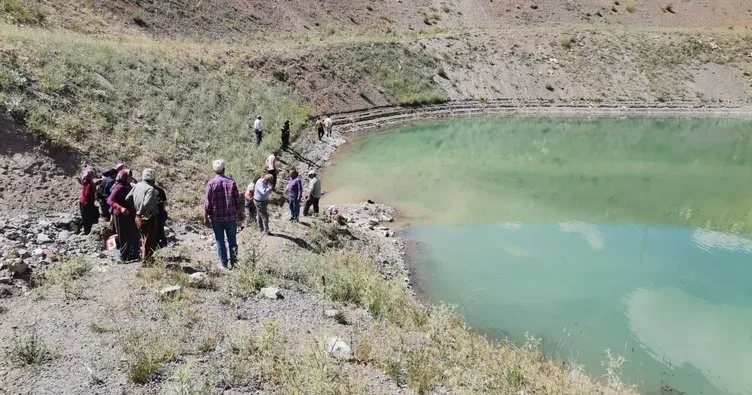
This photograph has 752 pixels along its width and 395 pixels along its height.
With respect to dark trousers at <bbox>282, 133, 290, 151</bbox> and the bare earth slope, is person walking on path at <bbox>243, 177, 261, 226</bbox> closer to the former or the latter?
the bare earth slope

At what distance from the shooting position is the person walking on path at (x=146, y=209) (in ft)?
31.7

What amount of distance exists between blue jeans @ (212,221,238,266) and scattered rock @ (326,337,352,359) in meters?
3.75

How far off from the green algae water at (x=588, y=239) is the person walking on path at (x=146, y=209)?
7.31 m

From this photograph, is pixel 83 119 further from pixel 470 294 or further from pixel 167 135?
pixel 470 294

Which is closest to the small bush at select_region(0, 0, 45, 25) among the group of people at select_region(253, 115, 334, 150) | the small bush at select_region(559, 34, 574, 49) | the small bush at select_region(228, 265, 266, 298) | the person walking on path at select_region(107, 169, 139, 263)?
the group of people at select_region(253, 115, 334, 150)

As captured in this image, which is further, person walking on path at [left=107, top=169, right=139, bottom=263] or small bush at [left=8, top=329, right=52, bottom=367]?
person walking on path at [left=107, top=169, right=139, bottom=263]

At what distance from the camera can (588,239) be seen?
62.1ft

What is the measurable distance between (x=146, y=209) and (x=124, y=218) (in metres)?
0.82

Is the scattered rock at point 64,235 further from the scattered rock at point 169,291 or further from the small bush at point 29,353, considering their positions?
the small bush at point 29,353

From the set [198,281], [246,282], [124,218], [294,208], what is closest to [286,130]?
[294,208]

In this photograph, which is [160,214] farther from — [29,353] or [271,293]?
[29,353]

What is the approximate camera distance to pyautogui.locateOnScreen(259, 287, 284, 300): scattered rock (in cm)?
958

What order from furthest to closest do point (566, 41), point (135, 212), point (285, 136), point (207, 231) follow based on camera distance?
point (566, 41) < point (285, 136) < point (207, 231) < point (135, 212)

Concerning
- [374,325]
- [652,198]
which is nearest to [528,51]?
[652,198]
